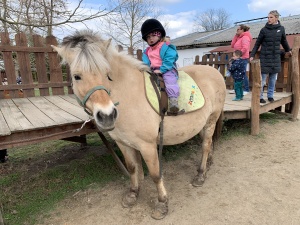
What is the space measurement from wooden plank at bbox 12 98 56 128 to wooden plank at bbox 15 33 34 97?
0.66 meters

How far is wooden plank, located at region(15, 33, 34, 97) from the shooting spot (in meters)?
4.48

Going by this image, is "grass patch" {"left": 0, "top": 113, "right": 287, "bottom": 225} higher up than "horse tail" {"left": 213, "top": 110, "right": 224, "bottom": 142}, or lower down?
lower down

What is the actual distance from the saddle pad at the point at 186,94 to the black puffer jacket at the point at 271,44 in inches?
112

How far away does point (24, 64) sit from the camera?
4.59 metres

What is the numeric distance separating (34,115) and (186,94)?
205cm

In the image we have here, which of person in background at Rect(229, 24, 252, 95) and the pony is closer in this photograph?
the pony

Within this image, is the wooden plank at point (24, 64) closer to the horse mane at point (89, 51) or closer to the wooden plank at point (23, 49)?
the wooden plank at point (23, 49)

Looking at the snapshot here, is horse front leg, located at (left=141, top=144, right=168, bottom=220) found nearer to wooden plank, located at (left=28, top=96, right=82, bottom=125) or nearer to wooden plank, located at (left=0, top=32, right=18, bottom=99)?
wooden plank, located at (left=28, top=96, right=82, bottom=125)

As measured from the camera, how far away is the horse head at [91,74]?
1.81m

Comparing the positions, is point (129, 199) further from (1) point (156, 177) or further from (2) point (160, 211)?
(1) point (156, 177)

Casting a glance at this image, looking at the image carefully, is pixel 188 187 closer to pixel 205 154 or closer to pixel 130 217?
pixel 205 154

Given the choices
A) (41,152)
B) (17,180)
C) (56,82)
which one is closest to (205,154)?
(17,180)

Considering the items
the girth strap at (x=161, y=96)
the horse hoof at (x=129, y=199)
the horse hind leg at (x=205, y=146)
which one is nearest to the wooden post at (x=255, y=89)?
the horse hind leg at (x=205, y=146)

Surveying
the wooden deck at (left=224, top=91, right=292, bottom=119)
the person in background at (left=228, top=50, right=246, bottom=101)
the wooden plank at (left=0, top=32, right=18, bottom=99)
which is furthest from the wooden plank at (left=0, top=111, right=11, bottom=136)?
the person in background at (left=228, top=50, right=246, bottom=101)
